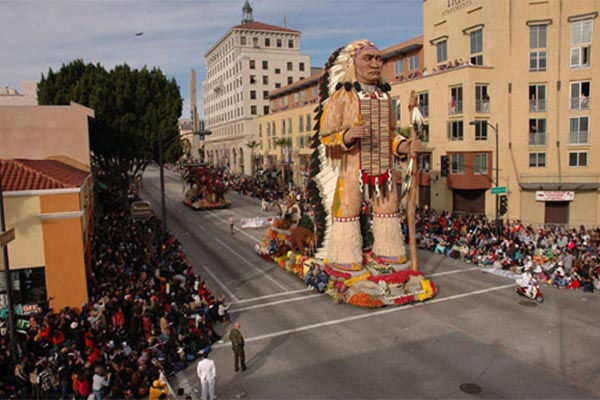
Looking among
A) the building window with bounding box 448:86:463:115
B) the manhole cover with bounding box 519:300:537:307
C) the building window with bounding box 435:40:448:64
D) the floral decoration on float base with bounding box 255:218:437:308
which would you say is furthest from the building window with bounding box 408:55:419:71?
the manhole cover with bounding box 519:300:537:307

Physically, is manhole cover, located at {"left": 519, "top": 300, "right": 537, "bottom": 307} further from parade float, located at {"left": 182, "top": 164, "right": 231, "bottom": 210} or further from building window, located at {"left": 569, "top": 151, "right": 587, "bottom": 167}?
parade float, located at {"left": 182, "top": 164, "right": 231, "bottom": 210}

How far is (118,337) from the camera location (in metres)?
14.1

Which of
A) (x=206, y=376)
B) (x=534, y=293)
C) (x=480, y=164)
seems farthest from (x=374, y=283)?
(x=480, y=164)

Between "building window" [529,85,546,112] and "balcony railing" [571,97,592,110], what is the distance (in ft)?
5.62

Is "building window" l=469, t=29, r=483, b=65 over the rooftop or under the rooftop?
over

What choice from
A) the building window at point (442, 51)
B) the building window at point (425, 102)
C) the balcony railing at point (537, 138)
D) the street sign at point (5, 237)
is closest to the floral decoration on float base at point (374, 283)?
the street sign at point (5, 237)

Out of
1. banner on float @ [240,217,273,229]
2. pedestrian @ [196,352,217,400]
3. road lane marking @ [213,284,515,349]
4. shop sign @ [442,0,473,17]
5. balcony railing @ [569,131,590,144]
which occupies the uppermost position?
shop sign @ [442,0,473,17]

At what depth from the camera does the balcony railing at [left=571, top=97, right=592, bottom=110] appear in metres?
31.7

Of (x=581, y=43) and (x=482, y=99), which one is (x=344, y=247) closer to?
(x=482, y=99)

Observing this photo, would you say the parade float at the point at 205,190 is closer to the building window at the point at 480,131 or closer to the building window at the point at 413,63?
the building window at the point at 413,63

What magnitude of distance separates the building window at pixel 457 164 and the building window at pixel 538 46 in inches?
301

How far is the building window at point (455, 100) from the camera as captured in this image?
33.8 meters

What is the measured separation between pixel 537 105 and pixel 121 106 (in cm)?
3007

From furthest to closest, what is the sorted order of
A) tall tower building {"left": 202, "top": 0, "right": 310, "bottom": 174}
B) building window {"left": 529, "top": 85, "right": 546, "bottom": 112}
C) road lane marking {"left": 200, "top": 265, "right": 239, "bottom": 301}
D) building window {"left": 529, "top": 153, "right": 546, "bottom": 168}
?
tall tower building {"left": 202, "top": 0, "right": 310, "bottom": 174}, building window {"left": 529, "top": 153, "right": 546, "bottom": 168}, building window {"left": 529, "top": 85, "right": 546, "bottom": 112}, road lane marking {"left": 200, "top": 265, "right": 239, "bottom": 301}
